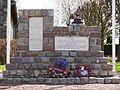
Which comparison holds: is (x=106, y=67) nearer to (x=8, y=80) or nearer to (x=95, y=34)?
(x=95, y=34)

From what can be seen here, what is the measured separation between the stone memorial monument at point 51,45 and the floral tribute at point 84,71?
177mm

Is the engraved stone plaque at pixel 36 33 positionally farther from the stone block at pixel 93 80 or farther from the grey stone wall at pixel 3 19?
the grey stone wall at pixel 3 19

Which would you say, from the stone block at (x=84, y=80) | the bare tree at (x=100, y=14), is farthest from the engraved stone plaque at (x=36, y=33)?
the bare tree at (x=100, y=14)

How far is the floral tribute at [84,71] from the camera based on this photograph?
10969 millimetres

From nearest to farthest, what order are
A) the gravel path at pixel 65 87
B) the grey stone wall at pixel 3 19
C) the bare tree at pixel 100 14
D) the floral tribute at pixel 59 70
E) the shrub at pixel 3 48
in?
the gravel path at pixel 65 87 < the floral tribute at pixel 59 70 < the shrub at pixel 3 48 < the grey stone wall at pixel 3 19 < the bare tree at pixel 100 14

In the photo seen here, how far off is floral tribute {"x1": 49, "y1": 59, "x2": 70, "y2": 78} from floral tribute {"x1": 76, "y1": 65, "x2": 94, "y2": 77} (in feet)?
1.20

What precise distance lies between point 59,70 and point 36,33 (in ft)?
4.89

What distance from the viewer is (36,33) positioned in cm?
1134

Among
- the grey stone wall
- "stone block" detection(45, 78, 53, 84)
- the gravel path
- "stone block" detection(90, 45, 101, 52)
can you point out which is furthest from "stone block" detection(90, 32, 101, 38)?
the grey stone wall

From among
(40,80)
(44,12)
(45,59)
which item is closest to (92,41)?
(45,59)

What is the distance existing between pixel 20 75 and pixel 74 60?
1.86 metres

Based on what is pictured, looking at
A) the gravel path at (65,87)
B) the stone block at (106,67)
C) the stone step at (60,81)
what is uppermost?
the stone block at (106,67)

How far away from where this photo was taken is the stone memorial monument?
1120cm

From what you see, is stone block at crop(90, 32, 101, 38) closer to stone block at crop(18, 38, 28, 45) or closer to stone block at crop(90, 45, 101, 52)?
stone block at crop(90, 45, 101, 52)
